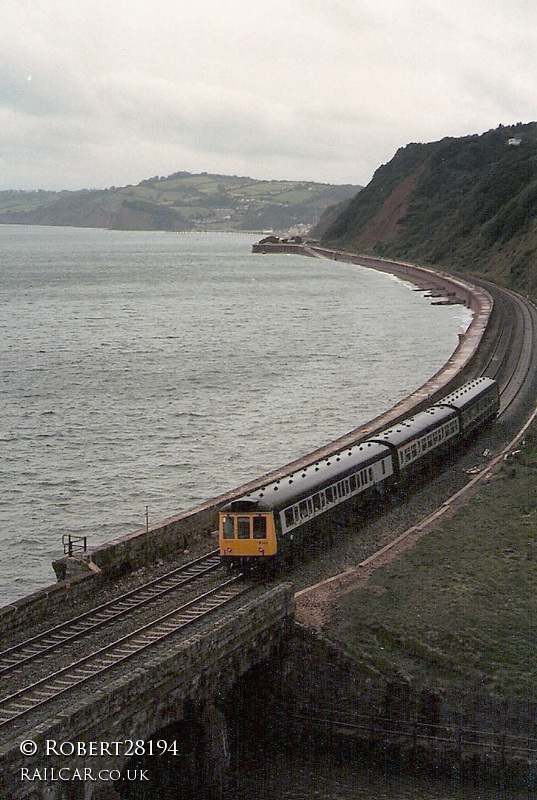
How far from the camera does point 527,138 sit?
185 meters

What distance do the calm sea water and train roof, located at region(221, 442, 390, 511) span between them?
31.4 ft

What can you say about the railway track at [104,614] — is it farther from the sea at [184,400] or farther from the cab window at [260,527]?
the sea at [184,400]

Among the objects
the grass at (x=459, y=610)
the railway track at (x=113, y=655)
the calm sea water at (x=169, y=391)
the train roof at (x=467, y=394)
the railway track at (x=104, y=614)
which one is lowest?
the calm sea water at (x=169, y=391)

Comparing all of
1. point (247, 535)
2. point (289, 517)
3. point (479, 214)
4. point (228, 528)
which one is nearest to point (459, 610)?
point (289, 517)

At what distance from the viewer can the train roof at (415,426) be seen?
33.0 metres

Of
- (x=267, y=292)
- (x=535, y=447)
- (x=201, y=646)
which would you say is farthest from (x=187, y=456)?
(x=267, y=292)

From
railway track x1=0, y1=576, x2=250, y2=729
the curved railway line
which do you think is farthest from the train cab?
railway track x1=0, y1=576, x2=250, y2=729

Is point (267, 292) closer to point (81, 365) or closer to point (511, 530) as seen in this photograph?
point (81, 365)

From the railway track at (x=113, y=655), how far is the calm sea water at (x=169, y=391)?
9736 mm

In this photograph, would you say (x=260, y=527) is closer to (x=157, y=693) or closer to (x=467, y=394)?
(x=157, y=693)

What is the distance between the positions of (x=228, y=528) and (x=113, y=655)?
5876 mm

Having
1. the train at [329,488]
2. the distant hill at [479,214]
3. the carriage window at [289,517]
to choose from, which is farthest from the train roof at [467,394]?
the distant hill at [479,214]

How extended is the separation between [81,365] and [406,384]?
26598 mm

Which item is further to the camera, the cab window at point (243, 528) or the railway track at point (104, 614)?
the cab window at point (243, 528)
